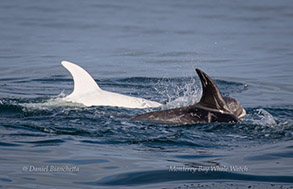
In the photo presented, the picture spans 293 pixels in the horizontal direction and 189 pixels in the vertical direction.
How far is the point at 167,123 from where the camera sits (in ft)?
28.0

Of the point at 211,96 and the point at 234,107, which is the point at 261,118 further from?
the point at 211,96

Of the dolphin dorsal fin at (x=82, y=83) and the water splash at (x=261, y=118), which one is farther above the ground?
the dolphin dorsal fin at (x=82, y=83)

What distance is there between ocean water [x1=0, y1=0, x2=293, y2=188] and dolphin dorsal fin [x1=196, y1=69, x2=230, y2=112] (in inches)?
15.2

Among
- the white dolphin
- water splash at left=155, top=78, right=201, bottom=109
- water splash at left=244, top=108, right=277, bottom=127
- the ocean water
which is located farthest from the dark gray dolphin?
water splash at left=155, top=78, right=201, bottom=109

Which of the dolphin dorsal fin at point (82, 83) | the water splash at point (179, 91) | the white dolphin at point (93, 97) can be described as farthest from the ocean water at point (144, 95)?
the dolphin dorsal fin at point (82, 83)

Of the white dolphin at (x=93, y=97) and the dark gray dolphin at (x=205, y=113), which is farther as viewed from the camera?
the white dolphin at (x=93, y=97)

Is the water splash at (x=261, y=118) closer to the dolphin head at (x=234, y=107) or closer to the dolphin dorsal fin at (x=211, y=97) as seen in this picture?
the dolphin head at (x=234, y=107)

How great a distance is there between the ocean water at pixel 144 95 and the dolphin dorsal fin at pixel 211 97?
0.39 metres

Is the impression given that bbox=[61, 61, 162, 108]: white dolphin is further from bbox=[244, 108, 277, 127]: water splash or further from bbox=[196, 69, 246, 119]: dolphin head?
bbox=[196, 69, 246, 119]: dolphin head

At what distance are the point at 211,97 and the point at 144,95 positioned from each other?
468cm

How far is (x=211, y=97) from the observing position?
27.6 ft

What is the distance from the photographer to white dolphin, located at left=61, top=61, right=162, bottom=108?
1094 centimetres

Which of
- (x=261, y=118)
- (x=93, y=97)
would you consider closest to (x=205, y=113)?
(x=261, y=118)

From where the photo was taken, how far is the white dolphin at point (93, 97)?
1094cm
